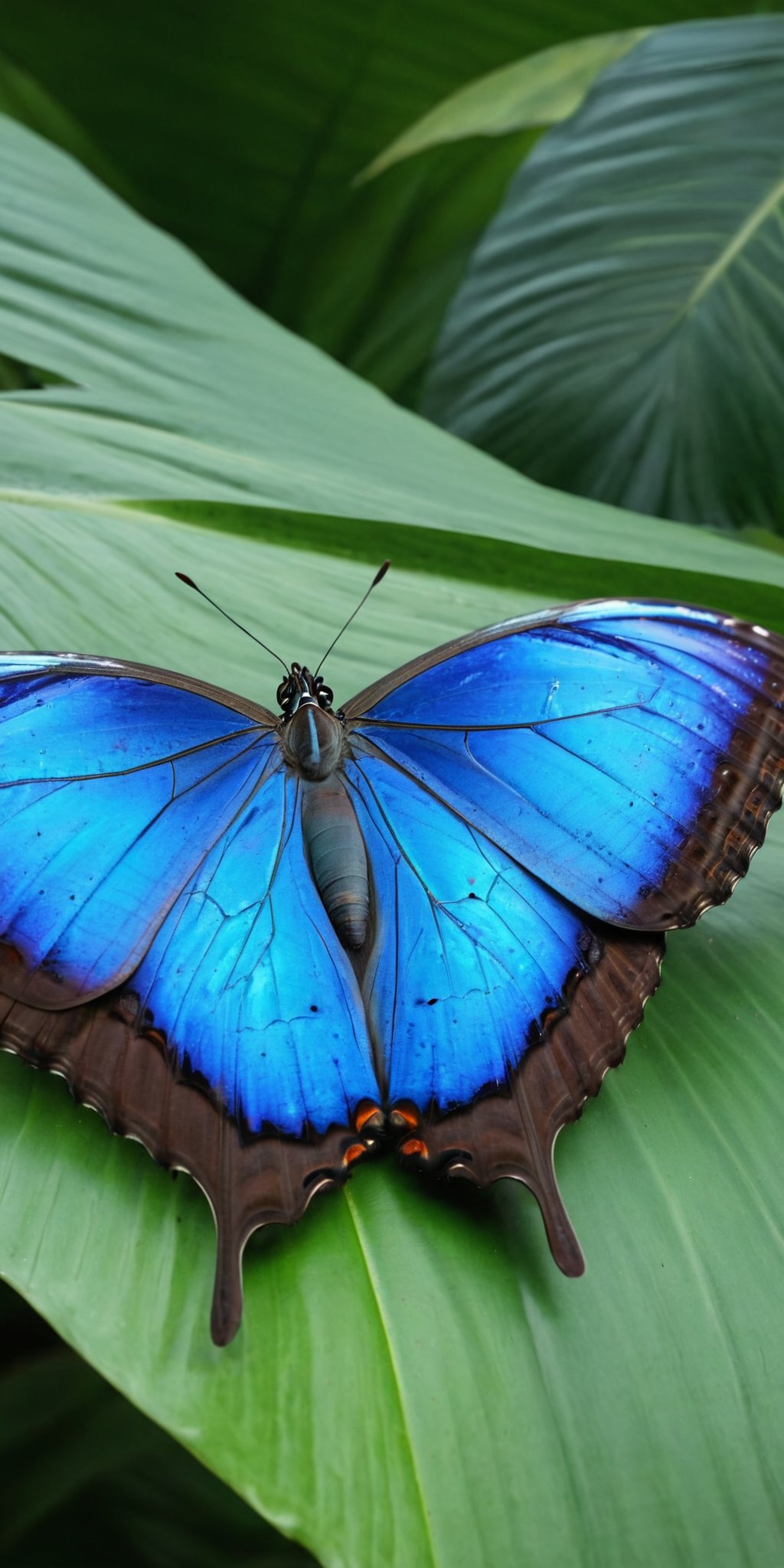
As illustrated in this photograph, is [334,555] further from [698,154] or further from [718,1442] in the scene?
[698,154]

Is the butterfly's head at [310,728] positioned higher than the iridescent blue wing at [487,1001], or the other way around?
the butterfly's head at [310,728]

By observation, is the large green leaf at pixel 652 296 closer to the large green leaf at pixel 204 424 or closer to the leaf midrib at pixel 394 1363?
the large green leaf at pixel 204 424

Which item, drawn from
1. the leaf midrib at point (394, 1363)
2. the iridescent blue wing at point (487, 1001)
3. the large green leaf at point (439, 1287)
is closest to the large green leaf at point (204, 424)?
the large green leaf at point (439, 1287)

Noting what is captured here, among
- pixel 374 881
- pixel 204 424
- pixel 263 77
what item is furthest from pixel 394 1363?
pixel 263 77

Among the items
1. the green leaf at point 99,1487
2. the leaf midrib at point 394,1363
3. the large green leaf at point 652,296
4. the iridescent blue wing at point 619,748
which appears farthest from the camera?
the large green leaf at point 652,296

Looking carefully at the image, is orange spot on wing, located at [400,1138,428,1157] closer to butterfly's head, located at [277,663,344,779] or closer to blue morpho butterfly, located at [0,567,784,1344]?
blue morpho butterfly, located at [0,567,784,1344]

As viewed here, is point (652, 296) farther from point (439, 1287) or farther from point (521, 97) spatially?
point (439, 1287)

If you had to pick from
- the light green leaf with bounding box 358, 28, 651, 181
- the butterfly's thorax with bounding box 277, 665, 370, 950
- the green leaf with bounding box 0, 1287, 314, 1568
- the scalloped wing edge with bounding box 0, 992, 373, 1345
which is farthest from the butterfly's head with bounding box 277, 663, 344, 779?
the light green leaf with bounding box 358, 28, 651, 181
